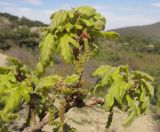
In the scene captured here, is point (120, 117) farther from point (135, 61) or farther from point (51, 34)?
point (135, 61)

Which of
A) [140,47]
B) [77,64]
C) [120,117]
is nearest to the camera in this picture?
[77,64]

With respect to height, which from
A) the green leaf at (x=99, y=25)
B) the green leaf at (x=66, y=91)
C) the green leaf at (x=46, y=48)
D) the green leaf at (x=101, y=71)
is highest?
the green leaf at (x=99, y=25)

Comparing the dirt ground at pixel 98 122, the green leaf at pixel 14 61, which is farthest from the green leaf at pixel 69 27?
the dirt ground at pixel 98 122

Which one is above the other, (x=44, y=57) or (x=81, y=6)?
(x=81, y=6)

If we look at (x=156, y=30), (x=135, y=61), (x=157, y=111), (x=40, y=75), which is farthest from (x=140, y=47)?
(x=40, y=75)

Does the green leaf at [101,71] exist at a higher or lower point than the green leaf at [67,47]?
lower

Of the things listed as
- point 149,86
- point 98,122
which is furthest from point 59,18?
point 98,122

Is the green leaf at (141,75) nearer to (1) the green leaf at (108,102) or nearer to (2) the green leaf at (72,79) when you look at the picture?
(1) the green leaf at (108,102)

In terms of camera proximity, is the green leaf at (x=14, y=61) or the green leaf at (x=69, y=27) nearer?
the green leaf at (x=69, y=27)
